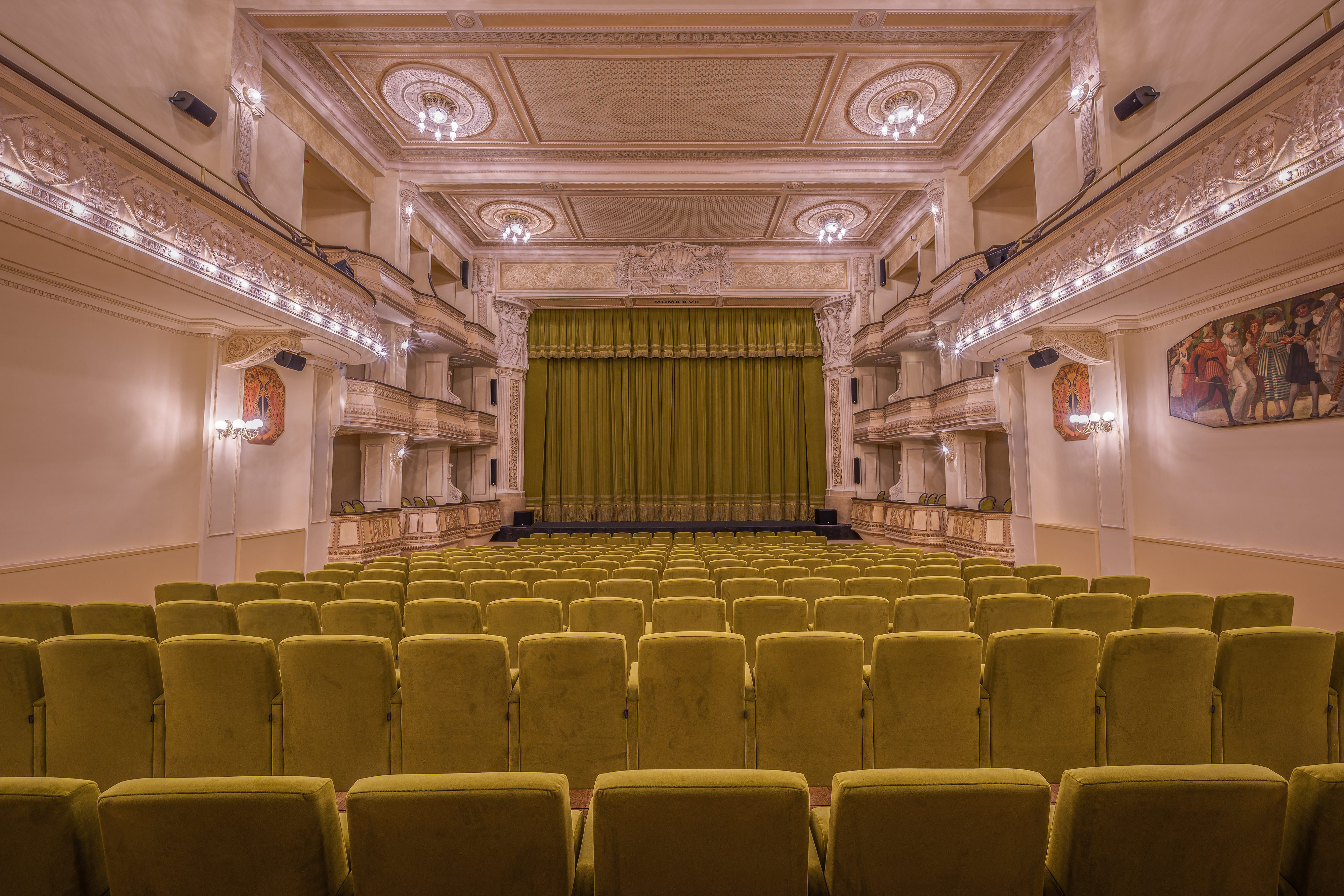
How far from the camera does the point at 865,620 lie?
367cm

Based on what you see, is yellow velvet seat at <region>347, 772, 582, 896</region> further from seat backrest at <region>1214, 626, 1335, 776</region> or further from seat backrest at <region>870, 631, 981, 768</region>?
seat backrest at <region>1214, 626, 1335, 776</region>

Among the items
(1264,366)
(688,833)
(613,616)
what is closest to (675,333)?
(1264,366)

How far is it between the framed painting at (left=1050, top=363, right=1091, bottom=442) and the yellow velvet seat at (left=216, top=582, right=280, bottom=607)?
9.54 metres

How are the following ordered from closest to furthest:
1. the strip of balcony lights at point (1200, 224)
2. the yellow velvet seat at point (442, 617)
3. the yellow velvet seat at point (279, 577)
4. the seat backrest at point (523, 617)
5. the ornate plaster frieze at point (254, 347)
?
the yellow velvet seat at point (442, 617)
the seat backrest at point (523, 617)
the strip of balcony lights at point (1200, 224)
the yellow velvet seat at point (279, 577)
the ornate plaster frieze at point (254, 347)

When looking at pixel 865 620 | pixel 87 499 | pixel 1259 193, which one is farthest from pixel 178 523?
pixel 1259 193

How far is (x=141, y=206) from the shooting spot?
5320mm

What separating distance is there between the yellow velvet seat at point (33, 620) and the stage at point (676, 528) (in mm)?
10298

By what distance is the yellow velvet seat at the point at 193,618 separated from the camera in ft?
12.1

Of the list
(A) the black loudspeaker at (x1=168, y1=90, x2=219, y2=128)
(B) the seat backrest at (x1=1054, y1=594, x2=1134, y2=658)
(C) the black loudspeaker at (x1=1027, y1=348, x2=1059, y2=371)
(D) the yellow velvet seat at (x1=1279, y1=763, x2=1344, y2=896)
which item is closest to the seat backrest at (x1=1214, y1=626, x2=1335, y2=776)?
(B) the seat backrest at (x1=1054, y1=594, x2=1134, y2=658)

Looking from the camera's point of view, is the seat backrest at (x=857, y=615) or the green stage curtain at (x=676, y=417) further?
the green stage curtain at (x=676, y=417)

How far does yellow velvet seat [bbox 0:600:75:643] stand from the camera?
12.5ft

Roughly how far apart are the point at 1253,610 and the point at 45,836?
18.6 feet

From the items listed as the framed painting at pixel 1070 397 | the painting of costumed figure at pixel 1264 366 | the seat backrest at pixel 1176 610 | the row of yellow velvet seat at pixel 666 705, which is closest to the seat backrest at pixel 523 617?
the row of yellow velvet seat at pixel 666 705

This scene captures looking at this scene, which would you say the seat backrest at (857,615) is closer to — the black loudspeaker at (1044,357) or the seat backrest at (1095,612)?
the seat backrest at (1095,612)
